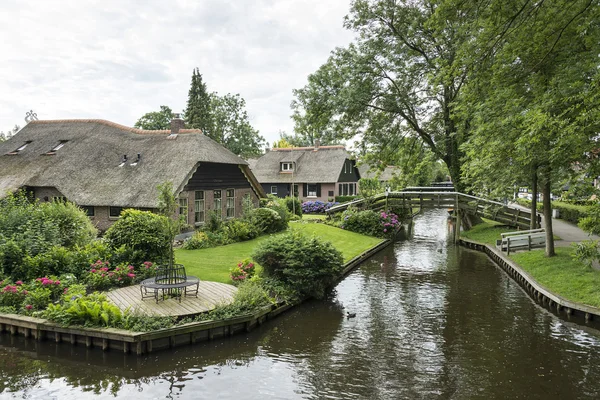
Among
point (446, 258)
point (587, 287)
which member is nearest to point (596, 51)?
point (587, 287)

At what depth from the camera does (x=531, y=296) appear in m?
16.5

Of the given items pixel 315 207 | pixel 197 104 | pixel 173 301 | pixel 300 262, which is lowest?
pixel 173 301

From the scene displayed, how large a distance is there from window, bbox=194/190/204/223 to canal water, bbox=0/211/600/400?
446 inches

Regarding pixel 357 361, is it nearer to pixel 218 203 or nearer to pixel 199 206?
pixel 199 206

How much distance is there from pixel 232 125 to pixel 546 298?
49581 mm

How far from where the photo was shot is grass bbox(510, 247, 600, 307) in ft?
45.9

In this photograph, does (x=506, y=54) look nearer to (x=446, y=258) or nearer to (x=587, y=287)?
(x=587, y=287)

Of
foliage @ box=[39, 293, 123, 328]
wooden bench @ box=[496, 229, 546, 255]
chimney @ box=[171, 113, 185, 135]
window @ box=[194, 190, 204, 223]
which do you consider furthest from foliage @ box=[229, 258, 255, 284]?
chimney @ box=[171, 113, 185, 135]

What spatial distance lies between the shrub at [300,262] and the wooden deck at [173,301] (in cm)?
172

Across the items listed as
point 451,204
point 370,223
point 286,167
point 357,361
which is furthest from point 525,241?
point 286,167

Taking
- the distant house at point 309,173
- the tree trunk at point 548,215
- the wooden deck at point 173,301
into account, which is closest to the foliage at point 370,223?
the tree trunk at point 548,215

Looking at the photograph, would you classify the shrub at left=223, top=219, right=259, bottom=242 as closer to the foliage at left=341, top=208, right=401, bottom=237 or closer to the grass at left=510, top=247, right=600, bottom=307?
the foliage at left=341, top=208, right=401, bottom=237

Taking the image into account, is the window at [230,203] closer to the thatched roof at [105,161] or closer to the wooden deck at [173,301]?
the thatched roof at [105,161]

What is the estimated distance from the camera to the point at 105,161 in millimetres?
25000
